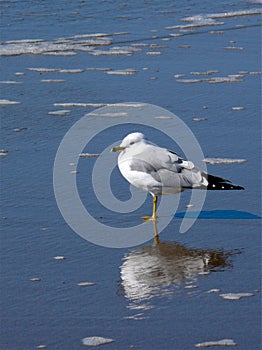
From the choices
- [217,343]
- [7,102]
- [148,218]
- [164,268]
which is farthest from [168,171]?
[7,102]

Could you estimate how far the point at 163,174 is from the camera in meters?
5.95

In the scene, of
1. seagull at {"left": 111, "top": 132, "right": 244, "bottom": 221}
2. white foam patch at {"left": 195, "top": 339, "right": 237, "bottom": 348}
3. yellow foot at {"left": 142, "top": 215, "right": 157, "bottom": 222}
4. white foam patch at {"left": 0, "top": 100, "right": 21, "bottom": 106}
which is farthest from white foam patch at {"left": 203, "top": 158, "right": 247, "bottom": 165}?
white foam patch at {"left": 195, "top": 339, "right": 237, "bottom": 348}

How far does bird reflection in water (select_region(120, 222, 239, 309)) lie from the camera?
479 centimetres

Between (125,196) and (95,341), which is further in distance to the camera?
(125,196)

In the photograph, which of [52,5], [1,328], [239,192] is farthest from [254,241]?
[52,5]

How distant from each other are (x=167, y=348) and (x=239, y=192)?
7.83 feet

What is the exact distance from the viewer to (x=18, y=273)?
5039 mm

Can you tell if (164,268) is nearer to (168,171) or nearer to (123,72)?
(168,171)

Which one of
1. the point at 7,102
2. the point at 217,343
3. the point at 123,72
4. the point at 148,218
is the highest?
the point at 123,72

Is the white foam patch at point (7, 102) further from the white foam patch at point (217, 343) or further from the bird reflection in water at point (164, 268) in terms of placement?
the white foam patch at point (217, 343)

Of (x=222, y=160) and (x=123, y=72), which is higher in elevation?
(x=123, y=72)

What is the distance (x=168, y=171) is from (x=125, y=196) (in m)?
0.47

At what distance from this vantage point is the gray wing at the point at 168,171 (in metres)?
5.95

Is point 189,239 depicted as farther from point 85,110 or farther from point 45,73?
point 45,73
